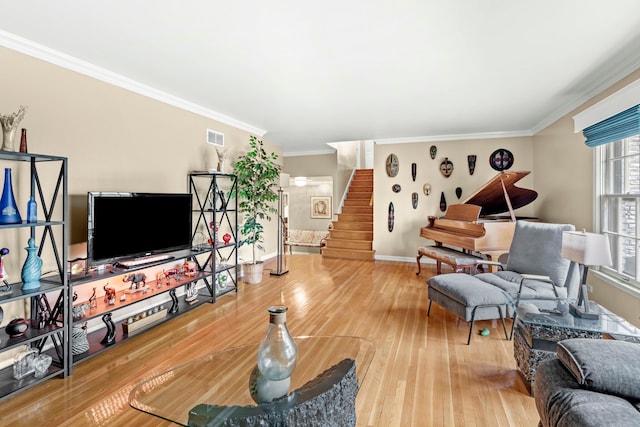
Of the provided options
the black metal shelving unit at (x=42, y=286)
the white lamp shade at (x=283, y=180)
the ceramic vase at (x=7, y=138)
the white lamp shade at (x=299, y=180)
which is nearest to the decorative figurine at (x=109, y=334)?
the black metal shelving unit at (x=42, y=286)

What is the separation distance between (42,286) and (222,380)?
5.62ft

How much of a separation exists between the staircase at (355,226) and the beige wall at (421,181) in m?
0.39

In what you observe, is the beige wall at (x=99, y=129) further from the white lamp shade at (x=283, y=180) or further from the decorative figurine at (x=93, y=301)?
the white lamp shade at (x=283, y=180)

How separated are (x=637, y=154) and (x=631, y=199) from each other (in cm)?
45

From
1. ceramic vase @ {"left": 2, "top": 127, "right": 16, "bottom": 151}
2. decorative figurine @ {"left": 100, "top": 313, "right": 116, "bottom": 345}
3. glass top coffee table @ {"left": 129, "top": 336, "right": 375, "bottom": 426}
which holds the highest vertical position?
ceramic vase @ {"left": 2, "top": 127, "right": 16, "bottom": 151}

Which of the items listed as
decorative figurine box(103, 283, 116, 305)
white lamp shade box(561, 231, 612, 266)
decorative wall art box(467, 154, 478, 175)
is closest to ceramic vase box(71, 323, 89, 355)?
decorative figurine box(103, 283, 116, 305)

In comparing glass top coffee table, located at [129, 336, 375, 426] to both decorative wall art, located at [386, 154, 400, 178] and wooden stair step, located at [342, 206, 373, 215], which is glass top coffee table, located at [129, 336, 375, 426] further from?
wooden stair step, located at [342, 206, 373, 215]

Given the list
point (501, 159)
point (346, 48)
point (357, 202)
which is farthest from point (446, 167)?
point (346, 48)

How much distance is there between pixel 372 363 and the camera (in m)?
2.52

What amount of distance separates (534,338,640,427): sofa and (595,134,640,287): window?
2.32 m

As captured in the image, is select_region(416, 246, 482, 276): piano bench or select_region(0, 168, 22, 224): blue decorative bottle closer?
select_region(0, 168, 22, 224): blue decorative bottle

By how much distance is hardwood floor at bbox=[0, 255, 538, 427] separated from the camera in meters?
1.91

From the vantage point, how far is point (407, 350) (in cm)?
272

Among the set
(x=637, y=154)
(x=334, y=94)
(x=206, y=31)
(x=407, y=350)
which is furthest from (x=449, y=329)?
(x=206, y=31)
